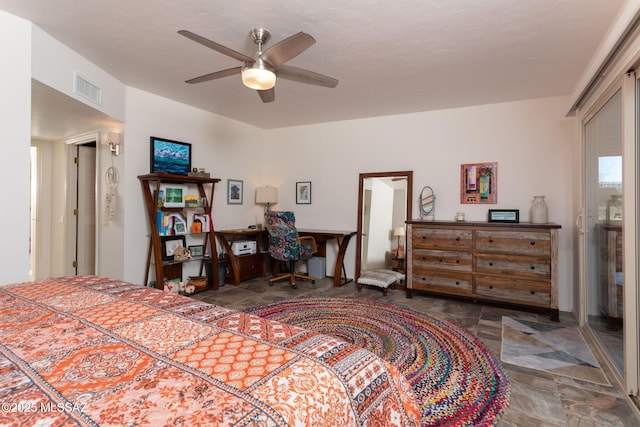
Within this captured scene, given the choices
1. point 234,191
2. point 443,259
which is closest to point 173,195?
point 234,191

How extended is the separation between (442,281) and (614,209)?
1893 millimetres

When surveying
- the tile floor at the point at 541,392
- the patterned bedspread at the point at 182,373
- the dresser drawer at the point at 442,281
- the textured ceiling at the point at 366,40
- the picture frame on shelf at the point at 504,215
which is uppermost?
the textured ceiling at the point at 366,40

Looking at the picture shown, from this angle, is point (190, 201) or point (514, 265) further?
point (190, 201)

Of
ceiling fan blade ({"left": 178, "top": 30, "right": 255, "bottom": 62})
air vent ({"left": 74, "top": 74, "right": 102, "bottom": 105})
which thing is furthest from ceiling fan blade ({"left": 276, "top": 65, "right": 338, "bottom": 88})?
air vent ({"left": 74, "top": 74, "right": 102, "bottom": 105})

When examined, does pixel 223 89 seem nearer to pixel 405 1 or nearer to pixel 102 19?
pixel 102 19

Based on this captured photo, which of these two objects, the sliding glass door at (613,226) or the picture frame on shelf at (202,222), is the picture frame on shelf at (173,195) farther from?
the sliding glass door at (613,226)

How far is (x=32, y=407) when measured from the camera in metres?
0.66

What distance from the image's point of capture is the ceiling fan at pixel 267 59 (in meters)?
1.98

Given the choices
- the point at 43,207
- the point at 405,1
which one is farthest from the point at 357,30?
the point at 43,207

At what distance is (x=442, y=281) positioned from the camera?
12.4ft

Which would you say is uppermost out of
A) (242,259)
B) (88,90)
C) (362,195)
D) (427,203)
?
(88,90)

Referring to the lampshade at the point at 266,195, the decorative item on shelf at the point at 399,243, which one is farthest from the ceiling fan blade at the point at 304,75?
the lampshade at the point at 266,195

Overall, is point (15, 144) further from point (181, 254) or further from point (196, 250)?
point (196, 250)

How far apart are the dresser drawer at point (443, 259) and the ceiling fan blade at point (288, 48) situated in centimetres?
277
